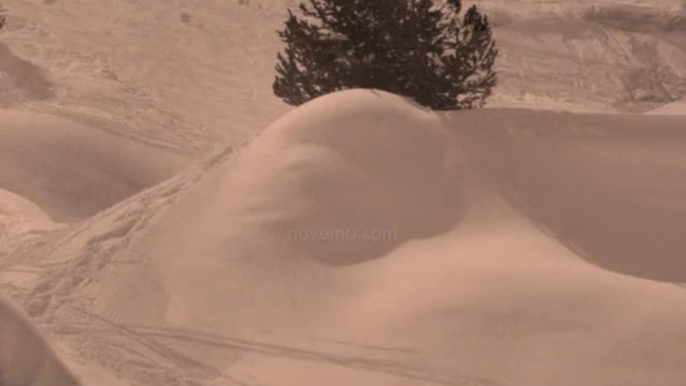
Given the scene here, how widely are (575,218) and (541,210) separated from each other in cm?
29

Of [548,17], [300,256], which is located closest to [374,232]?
[300,256]

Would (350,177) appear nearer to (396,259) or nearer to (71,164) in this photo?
(396,259)

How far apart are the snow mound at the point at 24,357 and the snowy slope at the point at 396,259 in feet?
1.76

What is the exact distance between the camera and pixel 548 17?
21.0 meters

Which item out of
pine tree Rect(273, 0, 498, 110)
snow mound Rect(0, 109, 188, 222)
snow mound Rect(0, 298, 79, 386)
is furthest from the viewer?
snow mound Rect(0, 109, 188, 222)

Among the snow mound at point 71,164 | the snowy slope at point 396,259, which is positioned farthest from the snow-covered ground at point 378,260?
the snow mound at point 71,164

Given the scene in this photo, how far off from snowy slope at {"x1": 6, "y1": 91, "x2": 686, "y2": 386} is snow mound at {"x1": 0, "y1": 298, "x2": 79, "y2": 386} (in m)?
0.54

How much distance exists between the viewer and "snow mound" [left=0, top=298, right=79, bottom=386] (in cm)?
538

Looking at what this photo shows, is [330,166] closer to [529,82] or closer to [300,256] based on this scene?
[300,256]

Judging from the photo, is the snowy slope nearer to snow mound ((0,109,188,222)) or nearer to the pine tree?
the pine tree

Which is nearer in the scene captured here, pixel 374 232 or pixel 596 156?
pixel 374 232

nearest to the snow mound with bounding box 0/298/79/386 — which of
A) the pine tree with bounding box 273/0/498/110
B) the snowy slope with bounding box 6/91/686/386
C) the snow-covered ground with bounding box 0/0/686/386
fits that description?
the snow-covered ground with bounding box 0/0/686/386

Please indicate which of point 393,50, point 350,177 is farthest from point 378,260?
point 393,50

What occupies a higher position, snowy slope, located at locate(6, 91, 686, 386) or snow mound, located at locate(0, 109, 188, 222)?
snowy slope, located at locate(6, 91, 686, 386)
